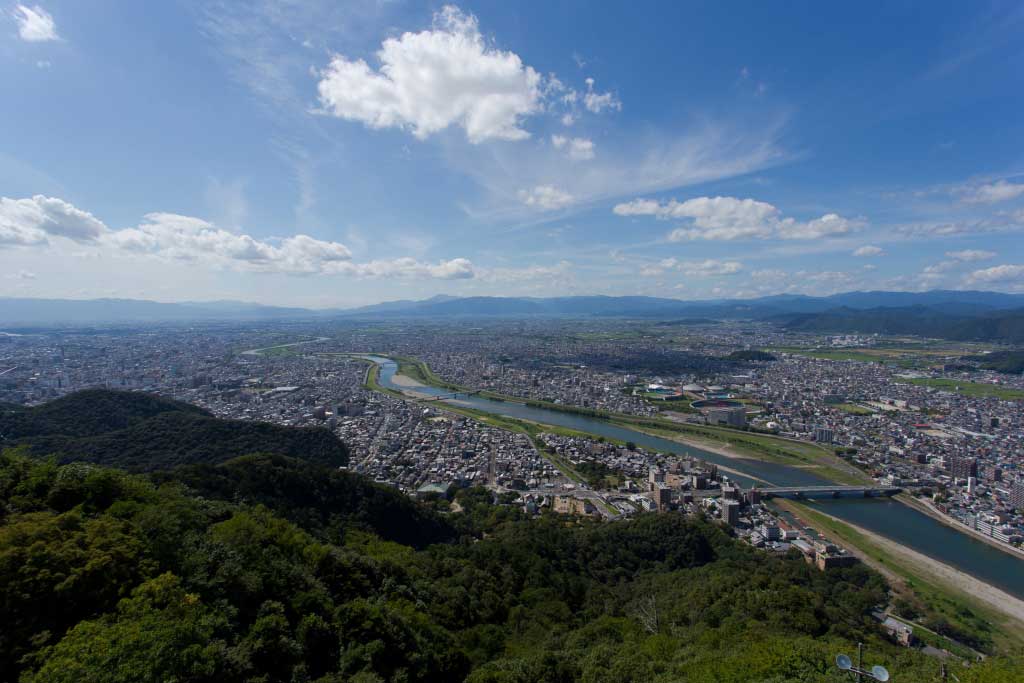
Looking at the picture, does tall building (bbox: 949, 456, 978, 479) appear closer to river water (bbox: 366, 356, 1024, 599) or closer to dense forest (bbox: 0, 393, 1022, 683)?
river water (bbox: 366, 356, 1024, 599)

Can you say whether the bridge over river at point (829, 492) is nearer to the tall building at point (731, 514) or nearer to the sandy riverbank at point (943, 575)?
A: the sandy riverbank at point (943, 575)

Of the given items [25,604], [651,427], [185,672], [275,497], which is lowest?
[651,427]

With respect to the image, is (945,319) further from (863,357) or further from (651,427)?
(651,427)

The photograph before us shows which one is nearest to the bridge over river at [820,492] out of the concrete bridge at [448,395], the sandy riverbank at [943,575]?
the sandy riverbank at [943,575]

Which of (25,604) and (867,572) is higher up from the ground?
(25,604)

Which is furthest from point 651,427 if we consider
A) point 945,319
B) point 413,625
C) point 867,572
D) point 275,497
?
point 945,319

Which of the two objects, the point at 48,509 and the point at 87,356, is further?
the point at 87,356

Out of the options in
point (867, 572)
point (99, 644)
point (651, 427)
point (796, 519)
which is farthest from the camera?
point (651, 427)

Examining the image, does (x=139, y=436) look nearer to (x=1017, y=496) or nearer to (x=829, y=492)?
(x=829, y=492)
